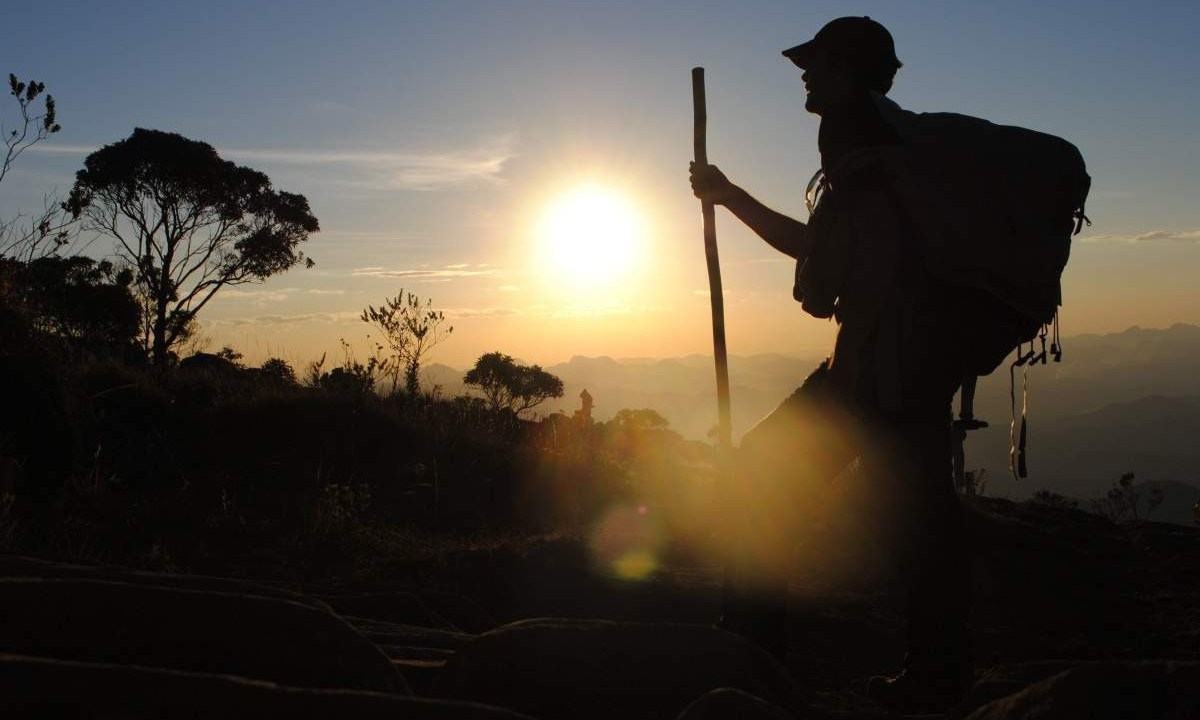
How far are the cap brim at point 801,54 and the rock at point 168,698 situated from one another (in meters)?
2.30

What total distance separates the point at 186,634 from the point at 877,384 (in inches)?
72.3

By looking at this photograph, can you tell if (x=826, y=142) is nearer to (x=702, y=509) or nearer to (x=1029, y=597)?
(x=1029, y=597)

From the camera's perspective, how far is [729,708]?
173 cm

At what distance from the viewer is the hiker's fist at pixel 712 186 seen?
332cm

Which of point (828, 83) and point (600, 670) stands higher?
point (828, 83)

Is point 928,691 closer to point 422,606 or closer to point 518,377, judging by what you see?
point 422,606

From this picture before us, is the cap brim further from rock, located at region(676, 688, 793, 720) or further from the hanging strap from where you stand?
rock, located at region(676, 688, 793, 720)

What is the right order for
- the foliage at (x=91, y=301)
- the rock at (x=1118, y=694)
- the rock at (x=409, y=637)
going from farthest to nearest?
1. the foliage at (x=91, y=301)
2. the rock at (x=409, y=637)
3. the rock at (x=1118, y=694)

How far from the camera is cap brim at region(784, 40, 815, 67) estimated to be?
2.94 metres

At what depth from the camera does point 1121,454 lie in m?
171

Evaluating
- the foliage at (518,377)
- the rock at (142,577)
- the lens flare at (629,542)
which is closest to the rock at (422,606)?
the rock at (142,577)

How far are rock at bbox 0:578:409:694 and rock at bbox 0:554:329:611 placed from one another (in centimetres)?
41

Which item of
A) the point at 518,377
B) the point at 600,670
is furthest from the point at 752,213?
the point at 518,377

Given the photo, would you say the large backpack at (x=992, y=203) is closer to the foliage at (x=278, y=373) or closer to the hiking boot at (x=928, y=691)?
the hiking boot at (x=928, y=691)
